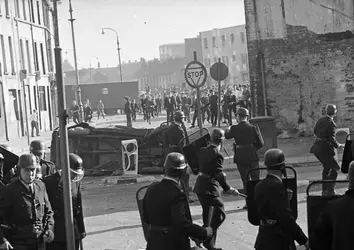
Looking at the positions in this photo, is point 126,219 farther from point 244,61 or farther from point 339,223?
point 244,61

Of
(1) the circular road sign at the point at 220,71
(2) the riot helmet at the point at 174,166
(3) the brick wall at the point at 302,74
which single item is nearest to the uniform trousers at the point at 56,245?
(2) the riot helmet at the point at 174,166

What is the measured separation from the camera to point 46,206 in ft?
23.4

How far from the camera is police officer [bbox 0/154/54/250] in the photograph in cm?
687

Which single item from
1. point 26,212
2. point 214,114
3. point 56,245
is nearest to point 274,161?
point 26,212

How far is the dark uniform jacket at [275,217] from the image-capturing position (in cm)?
631

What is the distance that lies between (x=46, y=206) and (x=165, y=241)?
1513 millimetres

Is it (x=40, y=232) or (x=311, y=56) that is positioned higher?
(x=311, y=56)

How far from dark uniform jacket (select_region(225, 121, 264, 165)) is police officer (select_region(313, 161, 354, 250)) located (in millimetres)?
6374

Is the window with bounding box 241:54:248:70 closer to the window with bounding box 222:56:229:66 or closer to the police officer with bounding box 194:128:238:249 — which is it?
the window with bounding box 222:56:229:66

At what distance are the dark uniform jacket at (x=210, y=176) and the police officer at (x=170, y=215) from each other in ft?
8.58

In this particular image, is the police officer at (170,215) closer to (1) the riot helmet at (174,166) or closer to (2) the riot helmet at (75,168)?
(1) the riot helmet at (174,166)

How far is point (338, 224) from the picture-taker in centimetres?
547

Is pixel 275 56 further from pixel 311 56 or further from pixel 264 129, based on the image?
pixel 264 129

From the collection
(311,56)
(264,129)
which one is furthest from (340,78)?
(264,129)
